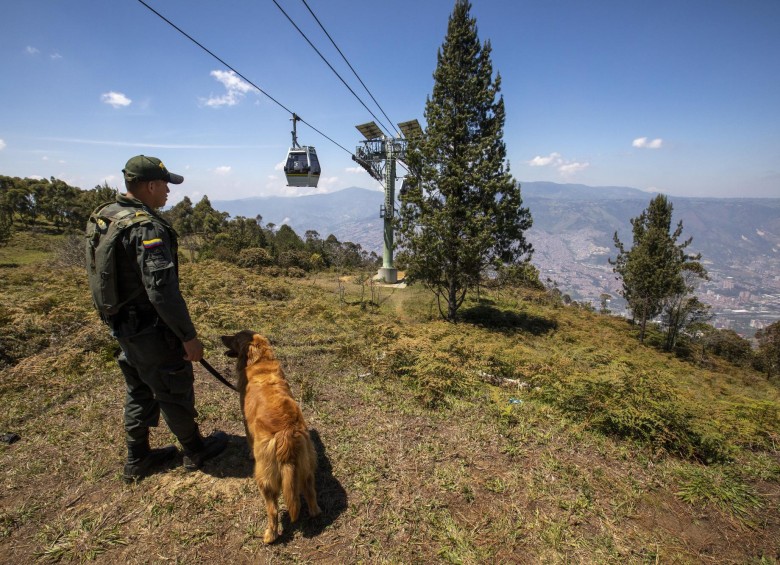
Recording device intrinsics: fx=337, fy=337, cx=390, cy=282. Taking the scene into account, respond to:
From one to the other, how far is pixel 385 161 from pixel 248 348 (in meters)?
27.2

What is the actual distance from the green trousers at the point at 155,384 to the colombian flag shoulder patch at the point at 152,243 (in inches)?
30.2

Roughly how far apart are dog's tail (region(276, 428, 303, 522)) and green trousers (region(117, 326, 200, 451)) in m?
1.29

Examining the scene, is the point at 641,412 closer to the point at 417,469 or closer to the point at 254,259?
the point at 417,469

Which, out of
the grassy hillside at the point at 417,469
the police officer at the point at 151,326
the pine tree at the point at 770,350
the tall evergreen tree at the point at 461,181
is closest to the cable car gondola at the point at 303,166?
the tall evergreen tree at the point at 461,181

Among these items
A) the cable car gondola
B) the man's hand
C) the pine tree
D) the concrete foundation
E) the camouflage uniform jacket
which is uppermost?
the cable car gondola

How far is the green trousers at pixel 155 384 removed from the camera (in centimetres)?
308

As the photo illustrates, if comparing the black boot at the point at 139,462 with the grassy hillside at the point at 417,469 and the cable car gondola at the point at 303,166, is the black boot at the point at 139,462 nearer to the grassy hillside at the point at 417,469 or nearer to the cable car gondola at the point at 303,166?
the grassy hillside at the point at 417,469

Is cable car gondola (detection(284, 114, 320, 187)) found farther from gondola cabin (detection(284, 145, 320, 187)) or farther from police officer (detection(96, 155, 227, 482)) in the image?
police officer (detection(96, 155, 227, 482))

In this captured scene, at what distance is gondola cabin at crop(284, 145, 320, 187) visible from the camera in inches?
563

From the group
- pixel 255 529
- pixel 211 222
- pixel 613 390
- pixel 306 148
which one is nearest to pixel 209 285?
pixel 306 148

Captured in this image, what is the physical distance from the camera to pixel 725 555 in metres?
2.71

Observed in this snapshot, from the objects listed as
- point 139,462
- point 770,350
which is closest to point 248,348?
point 139,462

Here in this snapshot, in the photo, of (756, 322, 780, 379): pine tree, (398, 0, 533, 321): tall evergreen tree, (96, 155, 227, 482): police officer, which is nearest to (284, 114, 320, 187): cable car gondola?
(398, 0, 533, 321): tall evergreen tree

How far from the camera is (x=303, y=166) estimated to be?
564 inches
